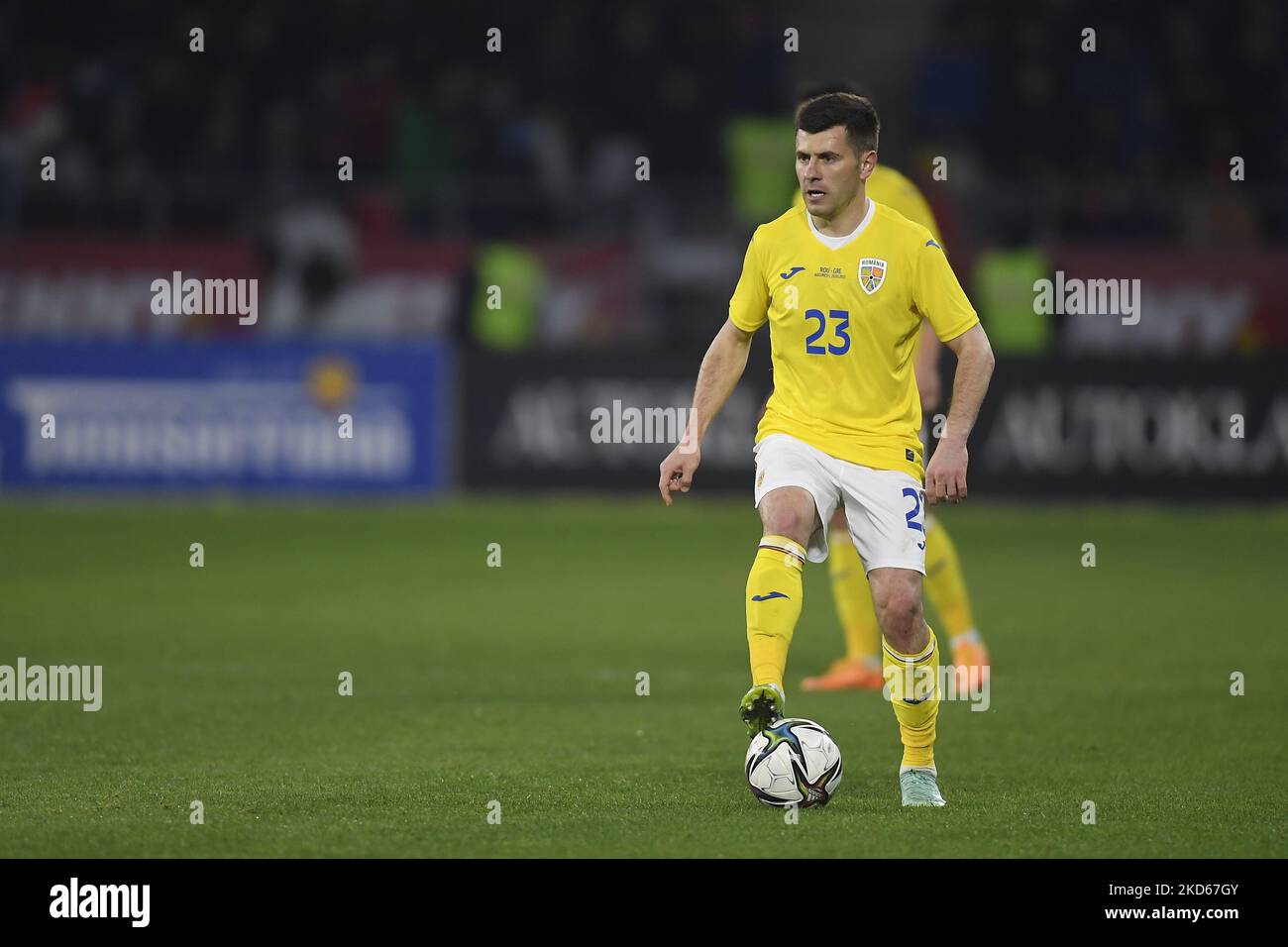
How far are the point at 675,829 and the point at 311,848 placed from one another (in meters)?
1.03

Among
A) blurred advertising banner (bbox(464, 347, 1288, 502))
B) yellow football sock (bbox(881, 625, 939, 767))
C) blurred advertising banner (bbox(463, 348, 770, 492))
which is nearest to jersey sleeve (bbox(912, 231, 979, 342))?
yellow football sock (bbox(881, 625, 939, 767))

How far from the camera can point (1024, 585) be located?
41.3 feet

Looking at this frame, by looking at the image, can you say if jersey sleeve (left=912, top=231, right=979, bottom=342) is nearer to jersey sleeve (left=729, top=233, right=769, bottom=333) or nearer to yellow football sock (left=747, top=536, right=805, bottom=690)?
jersey sleeve (left=729, top=233, right=769, bottom=333)

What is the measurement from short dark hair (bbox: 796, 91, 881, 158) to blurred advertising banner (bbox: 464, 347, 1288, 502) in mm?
10483

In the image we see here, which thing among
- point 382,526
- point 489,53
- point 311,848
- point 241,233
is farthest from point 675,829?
point 489,53

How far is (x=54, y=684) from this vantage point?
8602 mm

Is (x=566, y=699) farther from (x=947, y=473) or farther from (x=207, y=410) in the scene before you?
(x=207, y=410)

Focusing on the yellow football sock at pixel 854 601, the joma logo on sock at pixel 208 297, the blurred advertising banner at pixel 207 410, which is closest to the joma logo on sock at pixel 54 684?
the yellow football sock at pixel 854 601

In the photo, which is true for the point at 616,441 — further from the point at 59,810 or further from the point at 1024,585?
the point at 59,810

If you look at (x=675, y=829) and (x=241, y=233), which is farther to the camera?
(x=241, y=233)

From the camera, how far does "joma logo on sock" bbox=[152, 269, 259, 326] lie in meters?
18.2
